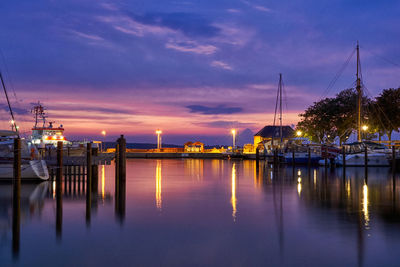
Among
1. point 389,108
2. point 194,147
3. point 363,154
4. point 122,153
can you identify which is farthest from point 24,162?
point 194,147

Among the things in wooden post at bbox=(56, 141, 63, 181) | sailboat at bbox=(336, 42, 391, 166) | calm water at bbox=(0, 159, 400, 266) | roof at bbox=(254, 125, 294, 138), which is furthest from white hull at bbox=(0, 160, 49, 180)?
roof at bbox=(254, 125, 294, 138)

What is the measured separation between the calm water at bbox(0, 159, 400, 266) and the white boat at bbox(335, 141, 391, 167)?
28370 mm

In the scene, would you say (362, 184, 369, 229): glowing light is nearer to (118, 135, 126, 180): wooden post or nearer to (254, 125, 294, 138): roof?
(118, 135, 126, 180): wooden post

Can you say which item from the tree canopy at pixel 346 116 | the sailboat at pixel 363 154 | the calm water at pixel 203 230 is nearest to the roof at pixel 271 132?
the tree canopy at pixel 346 116

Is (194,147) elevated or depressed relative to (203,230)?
elevated

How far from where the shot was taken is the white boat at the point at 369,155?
167ft

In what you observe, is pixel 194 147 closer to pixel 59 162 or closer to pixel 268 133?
pixel 268 133

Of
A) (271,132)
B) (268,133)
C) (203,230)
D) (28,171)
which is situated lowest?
(203,230)

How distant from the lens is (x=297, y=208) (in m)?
20.1

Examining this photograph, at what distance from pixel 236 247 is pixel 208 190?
1681 centimetres

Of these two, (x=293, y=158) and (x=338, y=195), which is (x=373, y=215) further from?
(x=293, y=158)

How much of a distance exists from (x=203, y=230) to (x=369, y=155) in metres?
41.6

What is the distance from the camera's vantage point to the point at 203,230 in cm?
1519

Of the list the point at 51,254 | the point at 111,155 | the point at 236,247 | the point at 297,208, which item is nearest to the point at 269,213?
the point at 297,208
